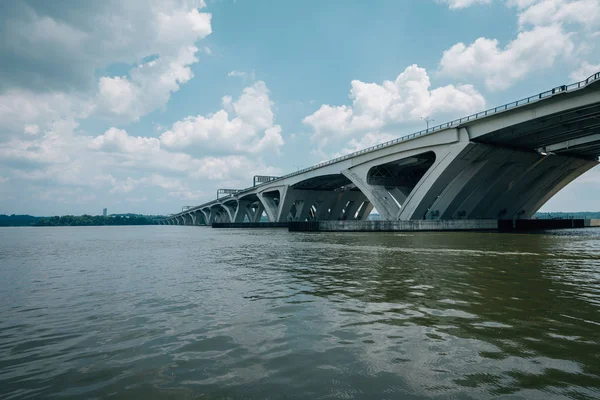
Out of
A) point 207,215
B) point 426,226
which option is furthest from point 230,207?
point 426,226

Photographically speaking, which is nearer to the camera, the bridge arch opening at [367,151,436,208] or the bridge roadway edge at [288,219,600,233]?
the bridge roadway edge at [288,219,600,233]

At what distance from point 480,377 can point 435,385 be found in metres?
0.66

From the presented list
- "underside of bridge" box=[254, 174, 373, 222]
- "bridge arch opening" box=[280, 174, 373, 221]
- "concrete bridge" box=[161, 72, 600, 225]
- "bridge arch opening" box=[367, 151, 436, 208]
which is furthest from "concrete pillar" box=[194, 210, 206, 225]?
"bridge arch opening" box=[367, 151, 436, 208]

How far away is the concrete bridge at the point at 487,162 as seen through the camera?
4150 centimetres

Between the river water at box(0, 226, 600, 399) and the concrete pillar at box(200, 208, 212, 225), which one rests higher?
the concrete pillar at box(200, 208, 212, 225)

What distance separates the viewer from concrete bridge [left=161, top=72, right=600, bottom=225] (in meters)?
41.5

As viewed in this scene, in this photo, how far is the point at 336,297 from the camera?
939cm

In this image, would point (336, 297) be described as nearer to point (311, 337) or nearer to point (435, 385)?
point (311, 337)

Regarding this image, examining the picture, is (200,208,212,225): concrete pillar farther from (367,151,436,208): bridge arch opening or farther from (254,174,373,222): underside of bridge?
(367,151,436,208): bridge arch opening

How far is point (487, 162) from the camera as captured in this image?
52.3 meters

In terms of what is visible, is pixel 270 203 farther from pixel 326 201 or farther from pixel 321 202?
pixel 326 201

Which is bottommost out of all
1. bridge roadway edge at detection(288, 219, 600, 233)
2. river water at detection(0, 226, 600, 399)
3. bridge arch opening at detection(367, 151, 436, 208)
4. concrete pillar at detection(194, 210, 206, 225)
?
river water at detection(0, 226, 600, 399)

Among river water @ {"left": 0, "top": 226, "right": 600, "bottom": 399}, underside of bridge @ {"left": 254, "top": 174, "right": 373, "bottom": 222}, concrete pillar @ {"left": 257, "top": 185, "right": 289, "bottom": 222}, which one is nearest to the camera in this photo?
river water @ {"left": 0, "top": 226, "right": 600, "bottom": 399}

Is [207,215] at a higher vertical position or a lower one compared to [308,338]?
higher
